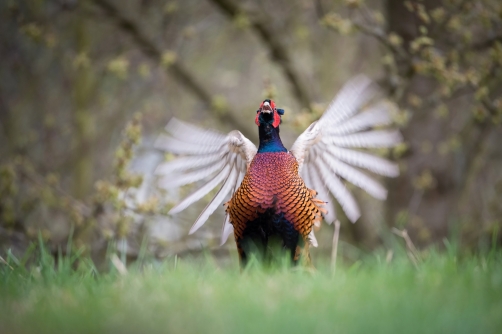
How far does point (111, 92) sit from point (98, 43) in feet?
2.69

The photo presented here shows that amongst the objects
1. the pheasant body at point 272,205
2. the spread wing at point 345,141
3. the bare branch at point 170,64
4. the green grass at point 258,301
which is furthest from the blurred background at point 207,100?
the green grass at point 258,301

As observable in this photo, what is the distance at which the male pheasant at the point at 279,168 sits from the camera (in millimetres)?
4676

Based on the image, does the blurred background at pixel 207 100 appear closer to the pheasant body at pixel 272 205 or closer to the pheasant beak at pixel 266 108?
the pheasant beak at pixel 266 108

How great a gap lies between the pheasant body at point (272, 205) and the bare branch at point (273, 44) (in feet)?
13.0

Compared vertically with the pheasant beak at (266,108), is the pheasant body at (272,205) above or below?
below

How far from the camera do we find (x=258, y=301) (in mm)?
2926

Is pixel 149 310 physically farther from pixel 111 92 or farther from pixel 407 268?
pixel 111 92

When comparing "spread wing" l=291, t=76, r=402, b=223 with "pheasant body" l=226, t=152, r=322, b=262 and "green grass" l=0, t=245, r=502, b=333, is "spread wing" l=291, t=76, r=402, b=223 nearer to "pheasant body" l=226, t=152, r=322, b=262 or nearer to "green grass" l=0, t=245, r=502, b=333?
"pheasant body" l=226, t=152, r=322, b=262

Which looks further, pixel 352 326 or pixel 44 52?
pixel 44 52

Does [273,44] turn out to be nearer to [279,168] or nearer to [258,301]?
[279,168]

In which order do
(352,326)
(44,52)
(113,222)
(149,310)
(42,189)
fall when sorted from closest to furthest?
(352,326) → (149,310) → (113,222) → (42,189) → (44,52)

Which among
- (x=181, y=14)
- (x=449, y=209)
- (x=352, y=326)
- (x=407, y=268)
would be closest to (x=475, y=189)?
(x=449, y=209)

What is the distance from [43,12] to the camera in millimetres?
8914

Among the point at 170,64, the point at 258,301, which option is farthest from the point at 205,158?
the point at 170,64
